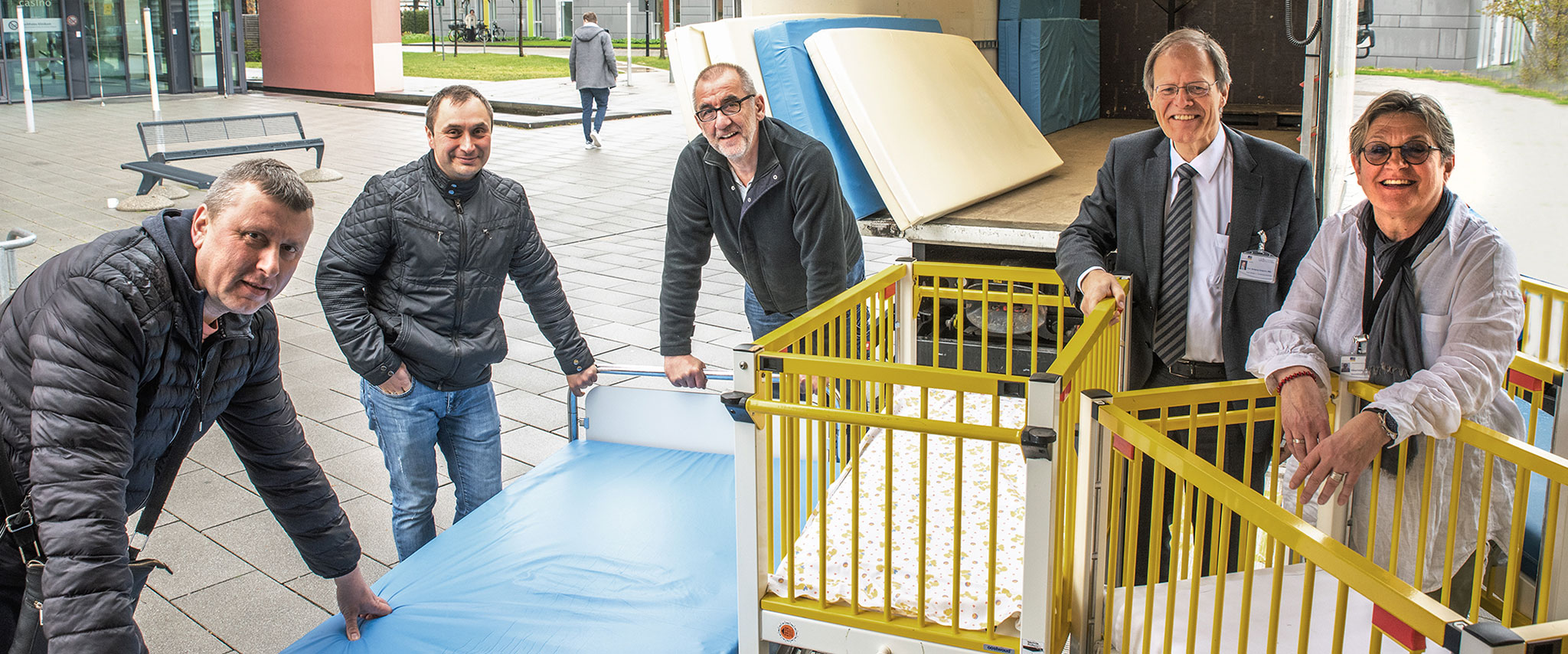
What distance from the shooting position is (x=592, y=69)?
16.8 meters

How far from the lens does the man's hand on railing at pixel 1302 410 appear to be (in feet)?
7.72

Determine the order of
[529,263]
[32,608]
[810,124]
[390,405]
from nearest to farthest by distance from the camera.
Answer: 1. [32,608]
2. [390,405]
3. [529,263]
4. [810,124]

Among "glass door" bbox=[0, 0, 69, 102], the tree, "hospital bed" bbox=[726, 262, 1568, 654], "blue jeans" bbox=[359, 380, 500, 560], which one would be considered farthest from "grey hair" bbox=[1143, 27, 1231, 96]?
"glass door" bbox=[0, 0, 69, 102]

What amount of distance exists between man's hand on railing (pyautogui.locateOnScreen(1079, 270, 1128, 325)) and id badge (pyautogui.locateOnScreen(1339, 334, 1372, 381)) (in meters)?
0.55

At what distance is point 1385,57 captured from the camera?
13844mm

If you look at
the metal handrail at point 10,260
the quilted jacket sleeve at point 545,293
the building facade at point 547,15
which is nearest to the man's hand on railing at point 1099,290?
the quilted jacket sleeve at point 545,293

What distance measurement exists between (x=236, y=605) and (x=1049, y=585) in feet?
9.23

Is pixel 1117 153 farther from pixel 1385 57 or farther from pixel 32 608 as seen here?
pixel 1385 57

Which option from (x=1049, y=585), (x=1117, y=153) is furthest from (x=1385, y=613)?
(x=1117, y=153)

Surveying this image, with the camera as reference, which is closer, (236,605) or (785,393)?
(785,393)

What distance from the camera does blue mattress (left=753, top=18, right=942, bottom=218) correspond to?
5512 millimetres

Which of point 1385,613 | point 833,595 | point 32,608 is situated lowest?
point 833,595

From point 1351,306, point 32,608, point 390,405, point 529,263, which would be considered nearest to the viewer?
point 32,608

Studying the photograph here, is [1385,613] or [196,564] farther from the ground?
[1385,613]
